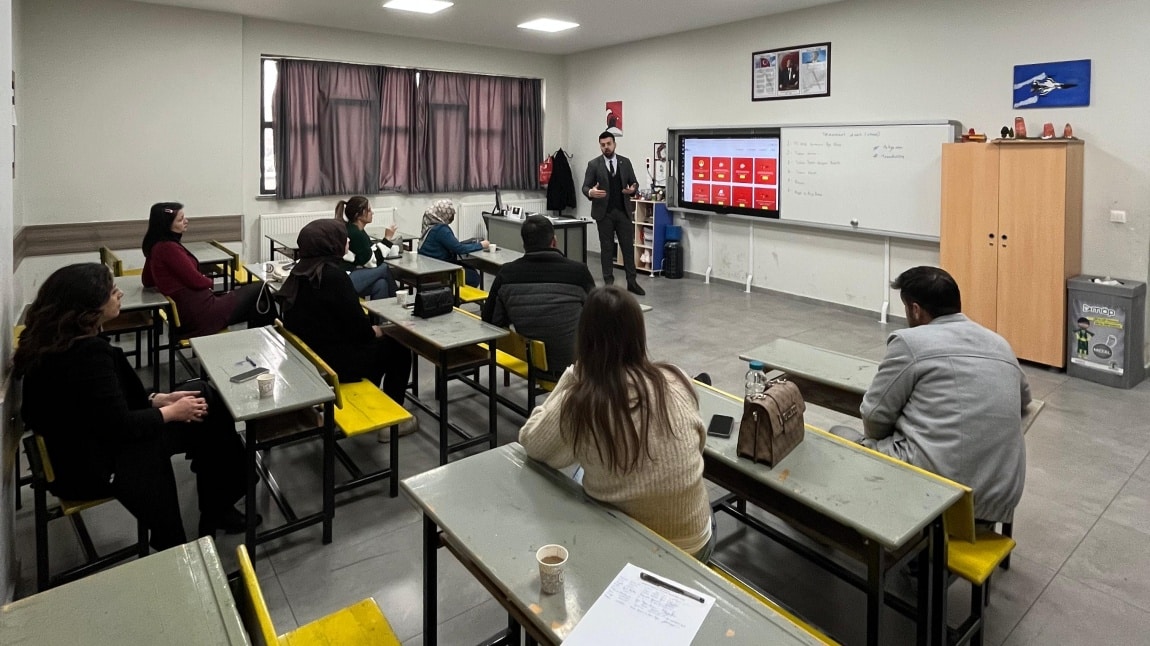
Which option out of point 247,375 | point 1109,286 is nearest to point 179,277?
point 247,375

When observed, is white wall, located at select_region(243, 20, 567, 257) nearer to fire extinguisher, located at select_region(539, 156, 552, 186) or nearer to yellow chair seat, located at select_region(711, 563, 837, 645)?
fire extinguisher, located at select_region(539, 156, 552, 186)

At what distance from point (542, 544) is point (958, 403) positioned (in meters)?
1.32

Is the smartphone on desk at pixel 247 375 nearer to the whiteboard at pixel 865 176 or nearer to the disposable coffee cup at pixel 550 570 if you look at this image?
the disposable coffee cup at pixel 550 570

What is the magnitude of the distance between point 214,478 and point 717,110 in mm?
6488

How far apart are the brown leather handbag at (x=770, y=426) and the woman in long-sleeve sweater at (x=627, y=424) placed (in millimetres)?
246

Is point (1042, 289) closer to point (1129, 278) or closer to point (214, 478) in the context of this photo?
point (1129, 278)

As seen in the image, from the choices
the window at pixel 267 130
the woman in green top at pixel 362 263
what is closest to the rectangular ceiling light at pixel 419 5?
the window at pixel 267 130

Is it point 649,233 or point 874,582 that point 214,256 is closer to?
point 649,233

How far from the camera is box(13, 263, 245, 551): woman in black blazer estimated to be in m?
2.18

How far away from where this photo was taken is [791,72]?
22.5 ft

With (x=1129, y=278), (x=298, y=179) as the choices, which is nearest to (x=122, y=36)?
(x=298, y=179)

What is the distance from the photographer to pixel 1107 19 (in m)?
4.74

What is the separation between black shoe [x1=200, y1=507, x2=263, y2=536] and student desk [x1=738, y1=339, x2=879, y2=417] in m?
2.18

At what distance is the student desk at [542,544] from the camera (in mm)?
1289
